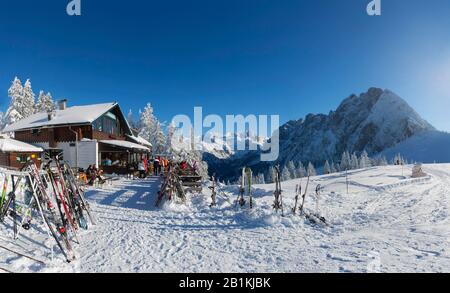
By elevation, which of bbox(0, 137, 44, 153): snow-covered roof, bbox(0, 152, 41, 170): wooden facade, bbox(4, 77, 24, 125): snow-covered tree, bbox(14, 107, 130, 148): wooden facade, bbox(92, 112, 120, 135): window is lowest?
bbox(0, 152, 41, 170): wooden facade

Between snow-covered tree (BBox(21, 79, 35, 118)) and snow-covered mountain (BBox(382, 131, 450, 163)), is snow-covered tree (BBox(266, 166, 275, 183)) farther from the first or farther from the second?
snow-covered mountain (BBox(382, 131, 450, 163))

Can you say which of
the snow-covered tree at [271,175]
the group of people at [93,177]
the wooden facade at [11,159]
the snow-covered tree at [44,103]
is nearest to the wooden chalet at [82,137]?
the wooden facade at [11,159]

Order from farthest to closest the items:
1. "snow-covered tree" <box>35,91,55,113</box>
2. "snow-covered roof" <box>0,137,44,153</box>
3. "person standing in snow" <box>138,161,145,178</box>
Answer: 1. "snow-covered tree" <box>35,91,55,113</box>
2. "snow-covered roof" <box>0,137,44,153</box>
3. "person standing in snow" <box>138,161,145,178</box>

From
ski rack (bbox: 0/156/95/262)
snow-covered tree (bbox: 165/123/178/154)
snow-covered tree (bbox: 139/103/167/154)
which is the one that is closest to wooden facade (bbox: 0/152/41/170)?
snow-covered tree (bbox: 139/103/167/154)

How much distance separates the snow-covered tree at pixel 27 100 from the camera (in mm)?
43581

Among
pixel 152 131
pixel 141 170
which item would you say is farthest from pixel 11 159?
pixel 152 131

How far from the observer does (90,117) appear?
86.8 ft

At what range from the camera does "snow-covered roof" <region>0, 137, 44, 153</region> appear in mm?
25844

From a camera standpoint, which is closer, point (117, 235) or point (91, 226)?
point (117, 235)

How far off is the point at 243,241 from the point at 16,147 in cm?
2989

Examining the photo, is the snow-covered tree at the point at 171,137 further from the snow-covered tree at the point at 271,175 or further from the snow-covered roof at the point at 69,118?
the snow-covered tree at the point at 271,175
